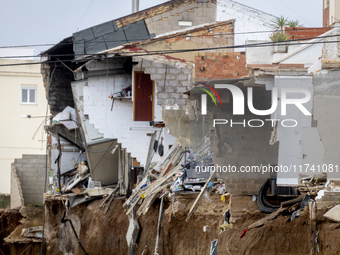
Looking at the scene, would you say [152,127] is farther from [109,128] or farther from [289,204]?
[289,204]

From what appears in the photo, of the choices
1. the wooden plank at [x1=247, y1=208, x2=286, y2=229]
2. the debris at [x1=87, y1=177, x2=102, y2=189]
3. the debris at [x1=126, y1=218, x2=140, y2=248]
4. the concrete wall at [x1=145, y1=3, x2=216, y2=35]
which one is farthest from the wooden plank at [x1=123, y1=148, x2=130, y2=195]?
the wooden plank at [x1=247, y1=208, x2=286, y2=229]

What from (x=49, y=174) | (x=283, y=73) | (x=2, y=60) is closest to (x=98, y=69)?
(x=49, y=174)

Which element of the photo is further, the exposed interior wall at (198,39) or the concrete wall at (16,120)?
the concrete wall at (16,120)

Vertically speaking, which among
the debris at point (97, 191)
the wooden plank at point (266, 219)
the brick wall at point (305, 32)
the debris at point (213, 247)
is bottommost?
the debris at point (213, 247)

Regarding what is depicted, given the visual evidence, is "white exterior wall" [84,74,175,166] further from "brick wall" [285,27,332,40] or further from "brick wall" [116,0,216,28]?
"brick wall" [285,27,332,40]

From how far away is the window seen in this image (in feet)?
133

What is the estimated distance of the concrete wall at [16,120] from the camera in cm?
4006

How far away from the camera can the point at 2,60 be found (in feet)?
128

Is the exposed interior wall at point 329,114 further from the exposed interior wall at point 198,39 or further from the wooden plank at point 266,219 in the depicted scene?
the exposed interior wall at point 198,39

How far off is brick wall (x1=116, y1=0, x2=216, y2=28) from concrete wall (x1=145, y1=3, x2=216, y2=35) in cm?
13

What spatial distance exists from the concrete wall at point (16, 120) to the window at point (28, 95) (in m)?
0.25

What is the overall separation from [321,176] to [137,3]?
1941cm

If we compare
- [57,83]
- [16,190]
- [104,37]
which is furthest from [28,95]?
[104,37]

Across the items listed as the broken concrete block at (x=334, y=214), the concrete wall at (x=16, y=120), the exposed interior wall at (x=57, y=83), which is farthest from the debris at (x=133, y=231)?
the concrete wall at (x=16, y=120)
